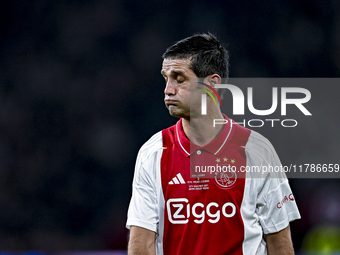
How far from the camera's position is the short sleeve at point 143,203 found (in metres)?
1.87

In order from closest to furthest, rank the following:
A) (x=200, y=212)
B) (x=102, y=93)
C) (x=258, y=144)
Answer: (x=200, y=212) → (x=258, y=144) → (x=102, y=93)

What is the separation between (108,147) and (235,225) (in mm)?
3343

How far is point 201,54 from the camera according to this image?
1.94 metres

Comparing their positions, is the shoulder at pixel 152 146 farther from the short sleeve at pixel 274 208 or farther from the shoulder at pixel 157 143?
the short sleeve at pixel 274 208

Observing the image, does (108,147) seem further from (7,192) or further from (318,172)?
(318,172)

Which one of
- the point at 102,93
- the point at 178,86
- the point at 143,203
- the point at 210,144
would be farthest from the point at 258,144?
the point at 102,93

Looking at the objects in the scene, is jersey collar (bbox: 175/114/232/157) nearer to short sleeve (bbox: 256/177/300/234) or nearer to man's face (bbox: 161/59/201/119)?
man's face (bbox: 161/59/201/119)

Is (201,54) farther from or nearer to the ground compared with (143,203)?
farther from the ground

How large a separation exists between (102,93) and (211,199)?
11.0 ft

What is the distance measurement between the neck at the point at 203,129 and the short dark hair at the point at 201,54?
223 millimetres

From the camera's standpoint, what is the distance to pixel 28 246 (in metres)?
4.52

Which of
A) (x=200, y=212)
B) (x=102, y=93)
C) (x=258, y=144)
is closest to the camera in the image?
(x=200, y=212)

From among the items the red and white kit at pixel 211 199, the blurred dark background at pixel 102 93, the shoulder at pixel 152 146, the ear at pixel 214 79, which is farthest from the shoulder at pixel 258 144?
the blurred dark background at pixel 102 93

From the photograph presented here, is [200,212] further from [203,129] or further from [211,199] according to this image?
[203,129]
